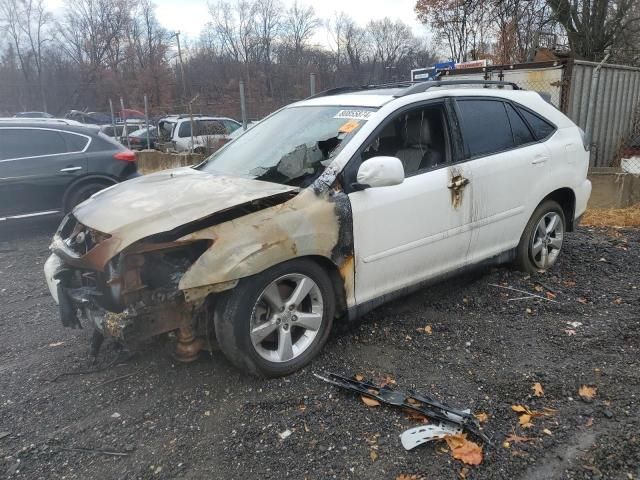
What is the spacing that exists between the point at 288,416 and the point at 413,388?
2.50 feet

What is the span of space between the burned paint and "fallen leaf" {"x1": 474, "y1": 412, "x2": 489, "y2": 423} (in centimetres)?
160

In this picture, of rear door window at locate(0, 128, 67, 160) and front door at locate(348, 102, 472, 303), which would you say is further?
rear door window at locate(0, 128, 67, 160)

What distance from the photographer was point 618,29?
53.2 feet

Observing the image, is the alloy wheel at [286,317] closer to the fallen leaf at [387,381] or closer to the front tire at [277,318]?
the front tire at [277,318]

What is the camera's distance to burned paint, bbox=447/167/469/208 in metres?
3.84

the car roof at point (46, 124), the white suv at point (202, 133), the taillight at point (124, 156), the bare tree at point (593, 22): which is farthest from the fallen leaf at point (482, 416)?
the bare tree at point (593, 22)

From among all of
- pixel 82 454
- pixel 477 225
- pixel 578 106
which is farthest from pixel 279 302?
pixel 578 106

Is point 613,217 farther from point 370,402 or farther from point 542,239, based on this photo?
point 370,402

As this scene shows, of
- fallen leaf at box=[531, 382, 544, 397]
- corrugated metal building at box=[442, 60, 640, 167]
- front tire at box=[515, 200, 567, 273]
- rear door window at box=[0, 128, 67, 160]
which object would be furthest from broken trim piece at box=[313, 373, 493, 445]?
corrugated metal building at box=[442, 60, 640, 167]

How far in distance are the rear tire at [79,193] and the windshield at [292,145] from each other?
3.67 meters

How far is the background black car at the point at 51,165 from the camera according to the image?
22.4ft

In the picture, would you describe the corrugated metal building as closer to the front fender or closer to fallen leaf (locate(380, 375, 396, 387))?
the front fender

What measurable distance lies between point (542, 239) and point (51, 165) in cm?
617

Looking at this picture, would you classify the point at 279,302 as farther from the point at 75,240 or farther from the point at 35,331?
the point at 35,331
